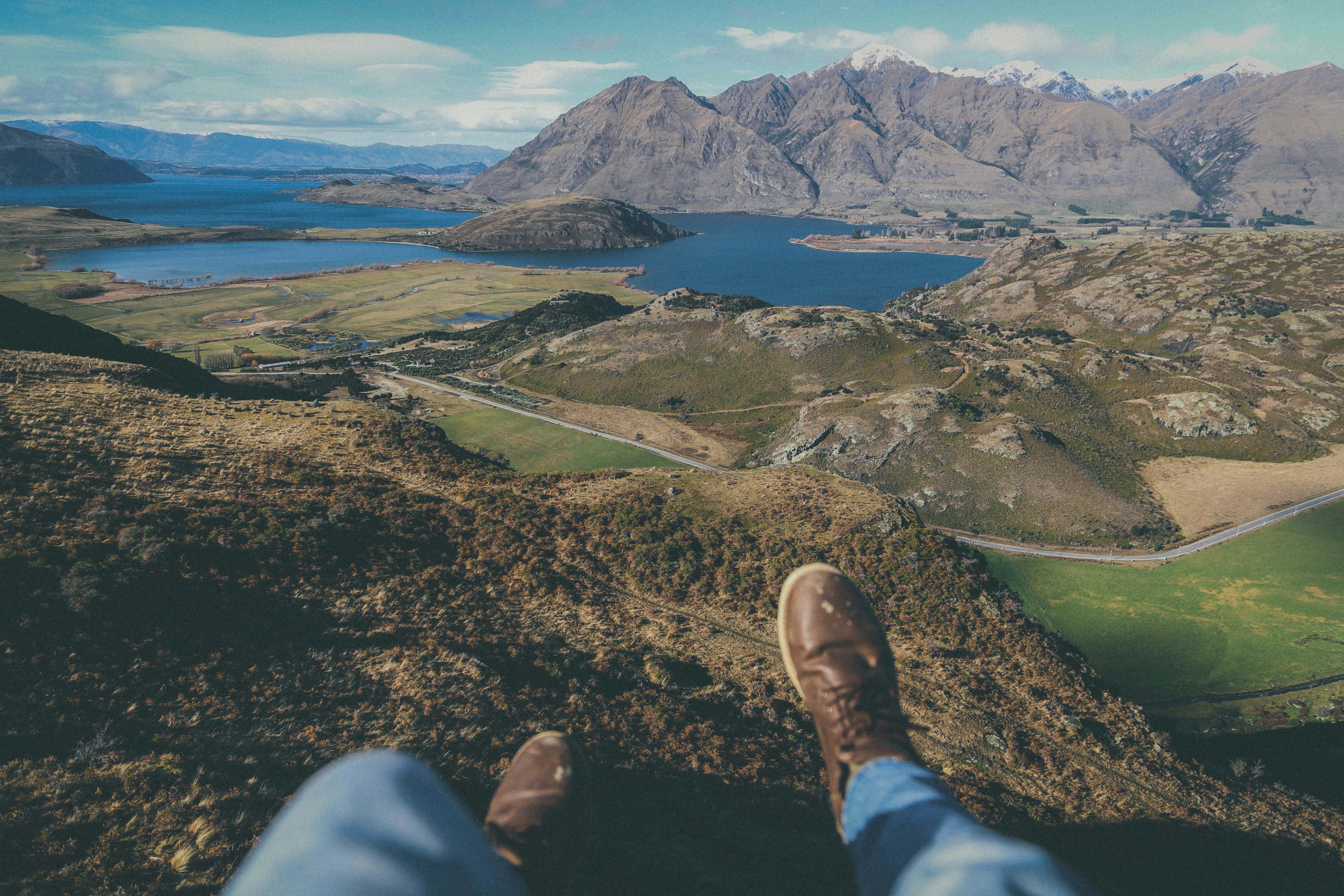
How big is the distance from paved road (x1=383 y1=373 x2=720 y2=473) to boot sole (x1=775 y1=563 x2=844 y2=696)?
59.5 metres

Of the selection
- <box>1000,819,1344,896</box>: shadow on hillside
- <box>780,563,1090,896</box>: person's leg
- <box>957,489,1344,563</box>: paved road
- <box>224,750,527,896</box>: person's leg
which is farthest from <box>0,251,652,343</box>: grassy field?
<box>224,750,527,896</box>: person's leg

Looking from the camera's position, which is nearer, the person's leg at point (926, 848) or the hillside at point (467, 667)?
the person's leg at point (926, 848)

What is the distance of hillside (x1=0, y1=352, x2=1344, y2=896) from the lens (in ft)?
40.1

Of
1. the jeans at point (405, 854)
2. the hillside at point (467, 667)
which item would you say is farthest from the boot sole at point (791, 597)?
the jeans at point (405, 854)

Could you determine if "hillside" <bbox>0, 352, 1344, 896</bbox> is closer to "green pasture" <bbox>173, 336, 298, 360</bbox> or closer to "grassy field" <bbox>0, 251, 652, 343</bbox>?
"green pasture" <bbox>173, 336, 298, 360</bbox>

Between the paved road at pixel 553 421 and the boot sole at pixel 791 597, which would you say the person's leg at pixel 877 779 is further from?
the paved road at pixel 553 421

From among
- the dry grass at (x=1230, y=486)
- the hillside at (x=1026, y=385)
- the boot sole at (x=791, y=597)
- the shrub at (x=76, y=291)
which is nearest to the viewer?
the boot sole at (x=791, y=597)

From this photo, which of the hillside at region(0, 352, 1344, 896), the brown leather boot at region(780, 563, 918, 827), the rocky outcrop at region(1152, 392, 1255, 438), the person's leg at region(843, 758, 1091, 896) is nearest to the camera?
the person's leg at region(843, 758, 1091, 896)

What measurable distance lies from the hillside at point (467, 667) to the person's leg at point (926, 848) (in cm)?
101

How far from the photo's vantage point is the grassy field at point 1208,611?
4400 centimetres

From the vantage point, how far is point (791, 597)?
8367 millimetres

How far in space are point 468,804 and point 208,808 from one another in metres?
5.13

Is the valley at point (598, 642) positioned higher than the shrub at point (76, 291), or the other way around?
the shrub at point (76, 291)

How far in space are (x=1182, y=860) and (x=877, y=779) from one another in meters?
20.2
